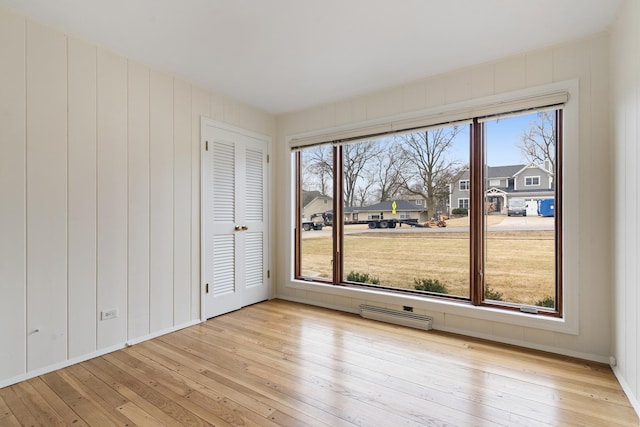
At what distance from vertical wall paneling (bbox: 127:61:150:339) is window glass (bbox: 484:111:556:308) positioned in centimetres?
321

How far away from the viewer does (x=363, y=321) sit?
338 centimetres

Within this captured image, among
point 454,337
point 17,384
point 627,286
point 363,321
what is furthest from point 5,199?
point 627,286

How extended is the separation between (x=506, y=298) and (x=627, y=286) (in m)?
0.95

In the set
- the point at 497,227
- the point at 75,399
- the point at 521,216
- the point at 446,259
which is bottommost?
the point at 75,399

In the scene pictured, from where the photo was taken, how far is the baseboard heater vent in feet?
10.2

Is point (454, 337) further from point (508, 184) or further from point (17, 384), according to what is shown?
point (17, 384)

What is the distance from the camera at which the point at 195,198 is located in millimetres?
3346

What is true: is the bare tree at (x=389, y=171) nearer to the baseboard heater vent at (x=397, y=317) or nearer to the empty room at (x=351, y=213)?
the empty room at (x=351, y=213)

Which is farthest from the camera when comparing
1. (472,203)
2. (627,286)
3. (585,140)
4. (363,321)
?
(363,321)

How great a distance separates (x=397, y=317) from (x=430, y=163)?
1674 millimetres

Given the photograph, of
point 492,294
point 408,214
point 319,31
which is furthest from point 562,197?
point 319,31

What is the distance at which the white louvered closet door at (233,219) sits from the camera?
3.50 metres

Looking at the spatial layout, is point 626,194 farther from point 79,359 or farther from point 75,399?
point 79,359

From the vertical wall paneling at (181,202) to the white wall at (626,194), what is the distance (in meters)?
3.55
